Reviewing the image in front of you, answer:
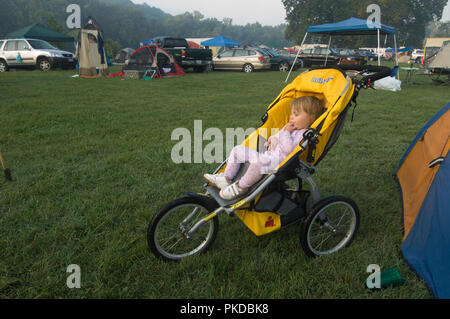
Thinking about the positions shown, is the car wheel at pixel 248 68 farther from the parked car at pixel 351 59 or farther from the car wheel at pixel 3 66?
the car wheel at pixel 3 66

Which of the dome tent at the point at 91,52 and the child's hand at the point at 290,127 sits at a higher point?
the dome tent at the point at 91,52

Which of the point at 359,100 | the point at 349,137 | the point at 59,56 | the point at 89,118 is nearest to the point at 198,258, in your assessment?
the point at 349,137

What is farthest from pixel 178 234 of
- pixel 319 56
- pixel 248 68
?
pixel 319 56

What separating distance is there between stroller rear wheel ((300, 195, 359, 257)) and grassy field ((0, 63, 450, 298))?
4.3 inches

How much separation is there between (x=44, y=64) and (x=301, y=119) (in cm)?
1802

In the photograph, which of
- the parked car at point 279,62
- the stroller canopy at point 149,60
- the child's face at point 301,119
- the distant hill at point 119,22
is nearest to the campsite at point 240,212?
the child's face at point 301,119

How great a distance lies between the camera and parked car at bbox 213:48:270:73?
18266 mm

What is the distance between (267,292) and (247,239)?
613 mm

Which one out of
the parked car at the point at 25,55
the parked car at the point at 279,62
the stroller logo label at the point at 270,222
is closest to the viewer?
the stroller logo label at the point at 270,222

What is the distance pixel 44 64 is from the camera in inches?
639

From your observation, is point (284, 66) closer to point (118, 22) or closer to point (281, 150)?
point (281, 150)

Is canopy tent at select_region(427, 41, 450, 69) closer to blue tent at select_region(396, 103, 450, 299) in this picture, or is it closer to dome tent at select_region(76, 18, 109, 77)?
blue tent at select_region(396, 103, 450, 299)

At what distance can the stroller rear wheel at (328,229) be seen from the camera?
2379mm

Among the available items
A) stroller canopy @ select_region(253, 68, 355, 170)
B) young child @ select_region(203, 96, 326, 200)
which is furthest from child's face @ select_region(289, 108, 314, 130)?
stroller canopy @ select_region(253, 68, 355, 170)
